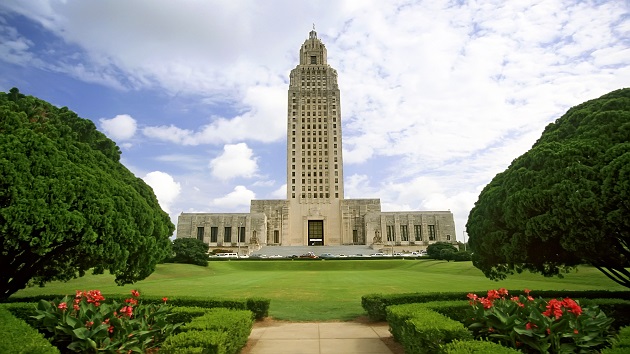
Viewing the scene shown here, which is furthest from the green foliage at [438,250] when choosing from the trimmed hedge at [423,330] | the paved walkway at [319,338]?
the trimmed hedge at [423,330]

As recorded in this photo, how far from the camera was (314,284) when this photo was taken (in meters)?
25.0

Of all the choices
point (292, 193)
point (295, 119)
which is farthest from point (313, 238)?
point (295, 119)

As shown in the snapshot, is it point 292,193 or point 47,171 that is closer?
point 47,171

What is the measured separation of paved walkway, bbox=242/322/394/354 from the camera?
8930mm

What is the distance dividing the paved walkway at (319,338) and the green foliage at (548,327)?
A: 8.49 ft

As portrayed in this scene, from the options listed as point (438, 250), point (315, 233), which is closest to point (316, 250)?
point (315, 233)

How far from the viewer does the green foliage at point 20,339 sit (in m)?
5.84

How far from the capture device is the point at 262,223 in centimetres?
7788

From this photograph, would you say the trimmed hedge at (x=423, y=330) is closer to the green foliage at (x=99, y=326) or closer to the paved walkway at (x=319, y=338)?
the paved walkway at (x=319, y=338)

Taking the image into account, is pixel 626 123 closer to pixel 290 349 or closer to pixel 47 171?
pixel 290 349

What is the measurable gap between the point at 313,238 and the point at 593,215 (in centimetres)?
7144

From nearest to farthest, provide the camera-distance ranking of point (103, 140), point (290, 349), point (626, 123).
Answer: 1. point (290, 349)
2. point (626, 123)
3. point (103, 140)

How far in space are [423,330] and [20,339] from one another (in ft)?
22.7

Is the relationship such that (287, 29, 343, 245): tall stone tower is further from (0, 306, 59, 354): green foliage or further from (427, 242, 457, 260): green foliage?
(0, 306, 59, 354): green foliage
